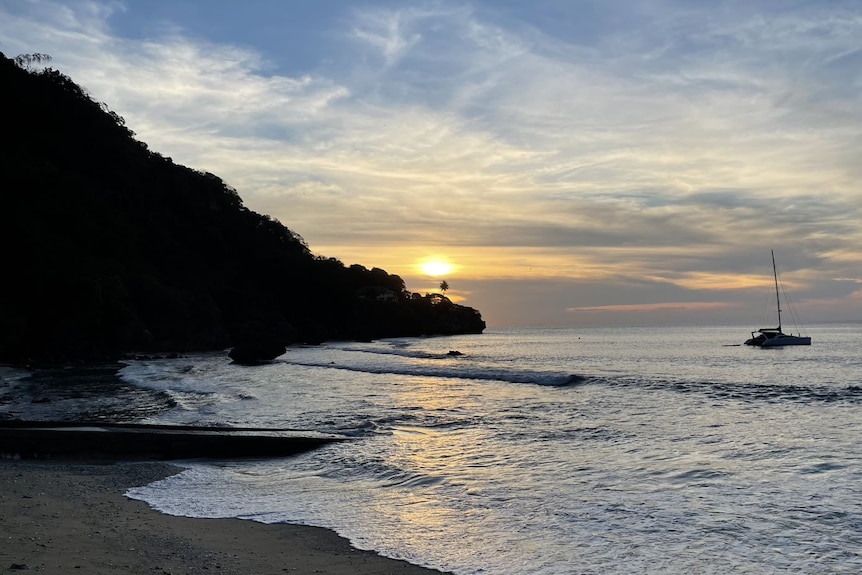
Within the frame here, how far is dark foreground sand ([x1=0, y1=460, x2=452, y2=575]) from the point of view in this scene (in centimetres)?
644

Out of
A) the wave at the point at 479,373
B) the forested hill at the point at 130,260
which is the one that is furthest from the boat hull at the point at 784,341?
the forested hill at the point at 130,260

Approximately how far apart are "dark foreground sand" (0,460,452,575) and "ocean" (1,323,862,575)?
49 centimetres

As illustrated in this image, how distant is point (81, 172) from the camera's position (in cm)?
8912

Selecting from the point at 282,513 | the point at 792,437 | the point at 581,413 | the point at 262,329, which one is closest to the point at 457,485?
the point at 282,513

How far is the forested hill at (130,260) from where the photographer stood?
4903cm

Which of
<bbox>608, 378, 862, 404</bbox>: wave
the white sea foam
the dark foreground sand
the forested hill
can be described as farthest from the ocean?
the forested hill

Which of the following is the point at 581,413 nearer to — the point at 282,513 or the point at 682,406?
the point at 682,406

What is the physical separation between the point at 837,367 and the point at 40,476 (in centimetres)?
4381

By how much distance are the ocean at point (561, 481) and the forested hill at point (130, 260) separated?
2857cm

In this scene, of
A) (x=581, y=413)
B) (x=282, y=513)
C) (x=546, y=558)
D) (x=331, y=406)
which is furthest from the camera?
(x=331, y=406)

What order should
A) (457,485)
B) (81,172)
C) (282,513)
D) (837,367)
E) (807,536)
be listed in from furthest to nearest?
(81,172)
(837,367)
(457,485)
(282,513)
(807,536)

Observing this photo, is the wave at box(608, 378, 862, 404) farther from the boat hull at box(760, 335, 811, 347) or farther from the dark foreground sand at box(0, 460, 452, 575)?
the boat hull at box(760, 335, 811, 347)

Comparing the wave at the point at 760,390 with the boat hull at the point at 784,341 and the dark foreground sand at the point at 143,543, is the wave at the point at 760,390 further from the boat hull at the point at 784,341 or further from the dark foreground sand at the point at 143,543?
the boat hull at the point at 784,341

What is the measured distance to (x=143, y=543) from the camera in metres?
7.38
